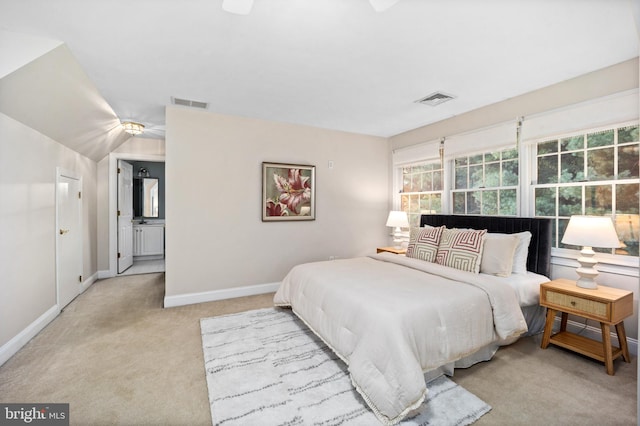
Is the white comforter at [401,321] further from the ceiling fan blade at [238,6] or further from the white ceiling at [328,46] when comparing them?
the ceiling fan blade at [238,6]

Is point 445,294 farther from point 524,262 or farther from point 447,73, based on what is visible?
point 447,73

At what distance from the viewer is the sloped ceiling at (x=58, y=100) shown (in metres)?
2.17

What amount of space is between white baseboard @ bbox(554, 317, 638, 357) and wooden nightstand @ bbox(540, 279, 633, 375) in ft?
0.25

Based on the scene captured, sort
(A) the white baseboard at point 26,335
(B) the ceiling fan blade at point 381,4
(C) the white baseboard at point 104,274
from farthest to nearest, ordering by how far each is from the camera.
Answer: (C) the white baseboard at point 104,274
(A) the white baseboard at point 26,335
(B) the ceiling fan blade at point 381,4

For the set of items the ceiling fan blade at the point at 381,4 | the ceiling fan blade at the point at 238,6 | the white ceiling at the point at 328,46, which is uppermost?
the white ceiling at the point at 328,46

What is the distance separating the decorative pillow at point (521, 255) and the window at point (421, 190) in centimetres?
138

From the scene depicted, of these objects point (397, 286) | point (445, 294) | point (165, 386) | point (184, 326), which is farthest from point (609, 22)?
point (184, 326)

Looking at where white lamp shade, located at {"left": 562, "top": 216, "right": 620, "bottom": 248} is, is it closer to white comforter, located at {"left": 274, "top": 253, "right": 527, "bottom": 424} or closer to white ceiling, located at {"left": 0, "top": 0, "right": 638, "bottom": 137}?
white comforter, located at {"left": 274, "top": 253, "right": 527, "bottom": 424}

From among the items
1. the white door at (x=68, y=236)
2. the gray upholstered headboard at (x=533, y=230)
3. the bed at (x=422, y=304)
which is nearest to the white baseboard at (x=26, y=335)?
the white door at (x=68, y=236)

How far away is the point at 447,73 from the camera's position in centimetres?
263

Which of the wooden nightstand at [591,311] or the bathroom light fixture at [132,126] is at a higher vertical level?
the bathroom light fixture at [132,126]

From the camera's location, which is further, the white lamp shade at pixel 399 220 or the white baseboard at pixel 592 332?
the white lamp shade at pixel 399 220

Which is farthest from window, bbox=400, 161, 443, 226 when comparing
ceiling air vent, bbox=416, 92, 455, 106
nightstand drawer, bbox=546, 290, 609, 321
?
nightstand drawer, bbox=546, 290, 609, 321

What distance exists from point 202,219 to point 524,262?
3655 millimetres
